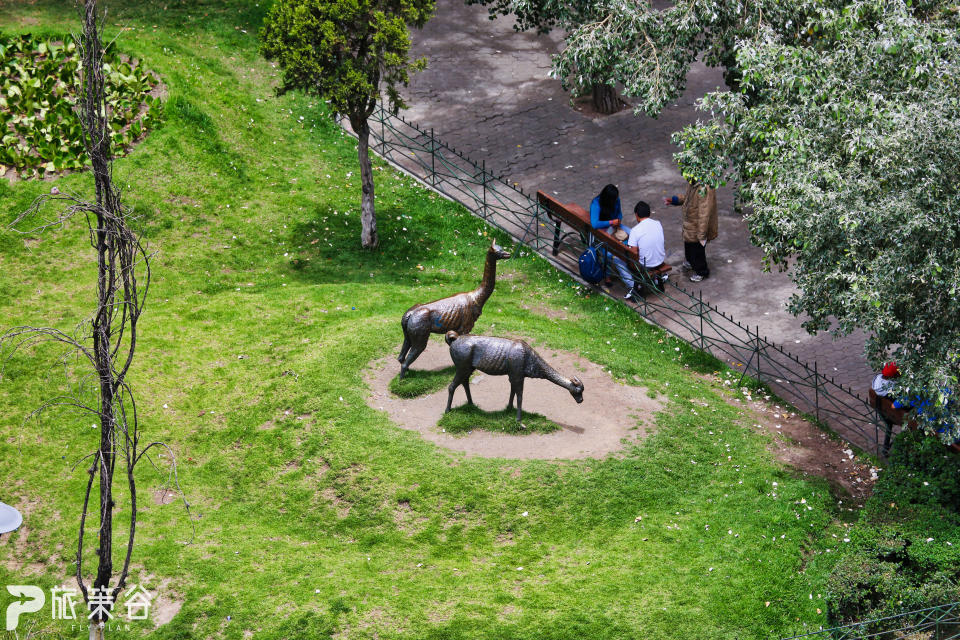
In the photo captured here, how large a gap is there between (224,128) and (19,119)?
3.92 meters

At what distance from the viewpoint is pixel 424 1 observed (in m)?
17.1

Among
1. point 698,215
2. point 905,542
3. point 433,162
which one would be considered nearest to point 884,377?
point 905,542

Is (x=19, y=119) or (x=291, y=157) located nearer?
(x=19, y=119)

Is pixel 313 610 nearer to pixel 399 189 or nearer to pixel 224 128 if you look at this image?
pixel 399 189

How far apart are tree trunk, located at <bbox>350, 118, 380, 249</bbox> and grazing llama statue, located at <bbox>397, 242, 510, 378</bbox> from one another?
5.11 meters

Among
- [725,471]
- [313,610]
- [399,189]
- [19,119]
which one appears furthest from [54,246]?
[725,471]

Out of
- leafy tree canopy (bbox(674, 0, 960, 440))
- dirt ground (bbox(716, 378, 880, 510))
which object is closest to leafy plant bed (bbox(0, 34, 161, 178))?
leafy tree canopy (bbox(674, 0, 960, 440))

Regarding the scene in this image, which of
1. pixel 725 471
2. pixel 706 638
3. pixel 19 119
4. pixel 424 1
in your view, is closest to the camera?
pixel 706 638

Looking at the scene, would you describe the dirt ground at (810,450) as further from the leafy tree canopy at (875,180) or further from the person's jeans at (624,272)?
the person's jeans at (624,272)

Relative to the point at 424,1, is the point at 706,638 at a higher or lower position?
lower

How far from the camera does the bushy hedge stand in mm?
10203

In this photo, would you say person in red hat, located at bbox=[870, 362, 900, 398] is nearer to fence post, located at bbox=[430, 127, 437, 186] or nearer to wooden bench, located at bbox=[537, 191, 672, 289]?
wooden bench, located at bbox=[537, 191, 672, 289]

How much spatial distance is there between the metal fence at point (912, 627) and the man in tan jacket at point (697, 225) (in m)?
8.74

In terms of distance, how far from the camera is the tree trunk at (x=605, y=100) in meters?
23.2
